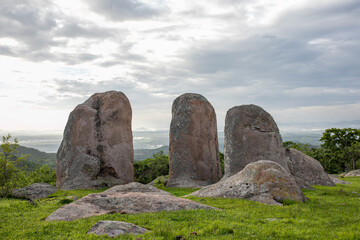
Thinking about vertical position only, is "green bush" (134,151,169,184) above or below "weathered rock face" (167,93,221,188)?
below

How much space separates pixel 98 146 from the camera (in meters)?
25.2

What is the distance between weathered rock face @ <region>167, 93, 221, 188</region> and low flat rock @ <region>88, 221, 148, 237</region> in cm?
1599

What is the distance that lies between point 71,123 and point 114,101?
406 centimetres

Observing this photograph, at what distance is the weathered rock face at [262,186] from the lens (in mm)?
13477

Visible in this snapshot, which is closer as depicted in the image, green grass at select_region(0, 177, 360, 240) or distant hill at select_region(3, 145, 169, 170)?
green grass at select_region(0, 177, 360, 240)

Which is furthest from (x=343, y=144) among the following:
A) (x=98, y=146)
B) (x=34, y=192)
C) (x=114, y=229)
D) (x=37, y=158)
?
(x=37, y=158)

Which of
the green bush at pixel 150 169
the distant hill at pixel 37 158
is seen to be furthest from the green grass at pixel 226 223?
the distant hill at pixel 37 158

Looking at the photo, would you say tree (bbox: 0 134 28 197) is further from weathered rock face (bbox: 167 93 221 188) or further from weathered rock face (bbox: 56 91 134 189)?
weathered rock face (bbox: 167 93 221 188)

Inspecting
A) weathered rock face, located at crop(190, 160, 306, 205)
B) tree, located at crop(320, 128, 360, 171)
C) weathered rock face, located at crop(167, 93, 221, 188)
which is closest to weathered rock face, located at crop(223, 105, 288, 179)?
weathered rock face, located at crop(167, 93, 221, 188)

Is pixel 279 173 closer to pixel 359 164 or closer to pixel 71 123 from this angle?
pixel 71 123

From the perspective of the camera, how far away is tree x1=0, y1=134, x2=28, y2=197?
60.6ft

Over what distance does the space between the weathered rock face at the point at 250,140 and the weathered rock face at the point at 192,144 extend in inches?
137

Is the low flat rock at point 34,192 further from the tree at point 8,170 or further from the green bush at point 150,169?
the green bush at point 150,169

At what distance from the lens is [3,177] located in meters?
18.6
